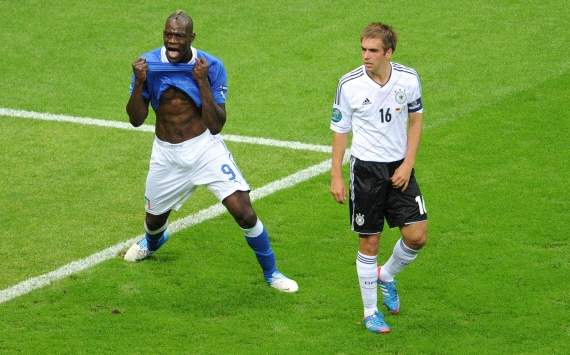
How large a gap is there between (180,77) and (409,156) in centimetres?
233

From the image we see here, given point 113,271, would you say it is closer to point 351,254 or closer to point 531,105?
point 351,254

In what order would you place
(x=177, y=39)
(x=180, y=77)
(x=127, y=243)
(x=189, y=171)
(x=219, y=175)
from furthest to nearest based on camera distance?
(x=127, y=243), (x=189, y=171), (x=219, y=175), (x=180, y=77), (x=177, y=39)

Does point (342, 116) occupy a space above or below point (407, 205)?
above

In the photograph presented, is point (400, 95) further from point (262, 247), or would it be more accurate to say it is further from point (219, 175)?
point (262, 247)

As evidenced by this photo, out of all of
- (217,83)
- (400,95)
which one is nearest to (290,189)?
(217,83)

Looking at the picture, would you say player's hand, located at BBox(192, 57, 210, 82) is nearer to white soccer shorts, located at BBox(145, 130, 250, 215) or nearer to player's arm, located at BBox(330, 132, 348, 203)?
white soccer shorts, located at BBox(145, 130, 250, 215)

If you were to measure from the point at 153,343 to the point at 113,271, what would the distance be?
1940mm

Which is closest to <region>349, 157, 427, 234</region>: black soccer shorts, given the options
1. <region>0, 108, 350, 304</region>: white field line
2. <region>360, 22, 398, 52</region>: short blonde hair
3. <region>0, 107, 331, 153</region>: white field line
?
<region>360, 22, 398, 52</region>: short blonde hair

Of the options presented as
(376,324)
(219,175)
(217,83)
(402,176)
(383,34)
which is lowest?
(376,324)

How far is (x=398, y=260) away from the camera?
11.0 m

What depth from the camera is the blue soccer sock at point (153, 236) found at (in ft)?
40.8

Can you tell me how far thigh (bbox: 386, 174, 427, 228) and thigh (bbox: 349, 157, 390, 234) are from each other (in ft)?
0.28

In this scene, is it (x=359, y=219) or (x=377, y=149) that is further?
(x=359, y=219)

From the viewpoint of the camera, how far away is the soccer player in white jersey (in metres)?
10.5
